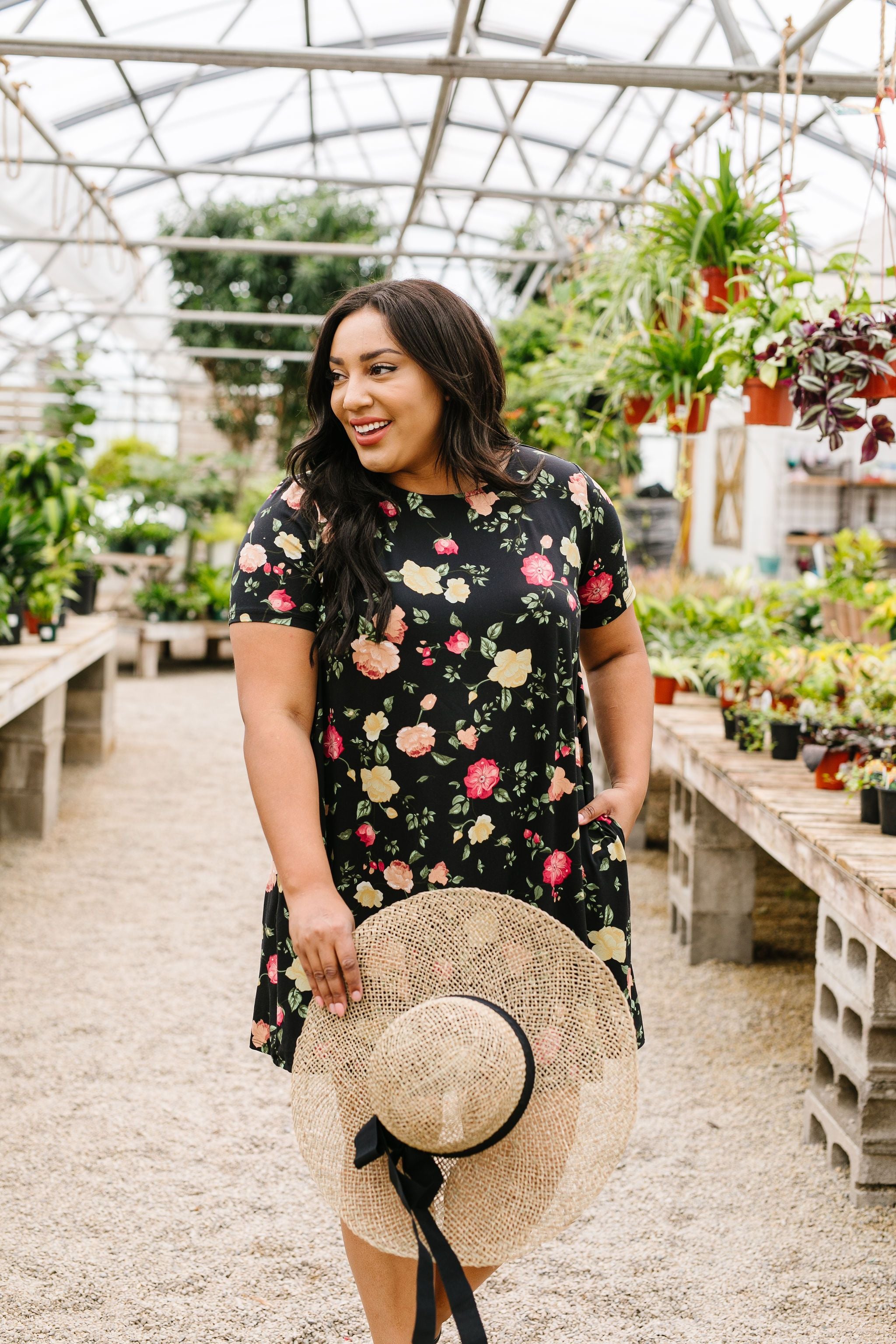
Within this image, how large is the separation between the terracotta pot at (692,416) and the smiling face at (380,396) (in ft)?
6.26

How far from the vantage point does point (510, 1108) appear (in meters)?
1.25

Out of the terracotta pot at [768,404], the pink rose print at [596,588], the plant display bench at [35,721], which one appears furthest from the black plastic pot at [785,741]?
the plant display bench at [35,721]

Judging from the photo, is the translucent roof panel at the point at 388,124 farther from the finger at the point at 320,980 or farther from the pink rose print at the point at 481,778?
the finger at the point at 320,980

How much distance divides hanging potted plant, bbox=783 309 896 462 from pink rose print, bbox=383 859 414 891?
1323mm

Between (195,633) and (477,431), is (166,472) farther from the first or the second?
(477,431)

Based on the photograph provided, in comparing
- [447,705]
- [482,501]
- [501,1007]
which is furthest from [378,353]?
[501,1007]

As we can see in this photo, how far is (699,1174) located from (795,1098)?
17.1 inches

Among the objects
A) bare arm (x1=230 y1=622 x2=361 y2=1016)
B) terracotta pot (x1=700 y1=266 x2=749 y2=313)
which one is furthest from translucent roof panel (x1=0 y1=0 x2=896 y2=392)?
bare arm (x1=230 y1=622 x2=361 y2=1016)

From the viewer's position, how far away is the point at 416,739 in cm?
139

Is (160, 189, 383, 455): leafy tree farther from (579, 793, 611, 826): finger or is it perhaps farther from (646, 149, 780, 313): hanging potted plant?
(579, 793, 611, 826): finger

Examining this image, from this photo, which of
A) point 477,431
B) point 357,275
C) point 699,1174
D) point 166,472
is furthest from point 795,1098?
point 357,275

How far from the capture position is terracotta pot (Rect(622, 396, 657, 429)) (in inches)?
138

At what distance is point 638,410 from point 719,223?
671 millimetres

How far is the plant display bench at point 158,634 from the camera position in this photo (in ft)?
30.1
